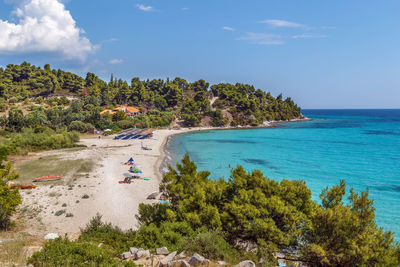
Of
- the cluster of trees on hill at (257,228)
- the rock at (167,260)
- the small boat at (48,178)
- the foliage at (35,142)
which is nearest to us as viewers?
the rock at (167,260)

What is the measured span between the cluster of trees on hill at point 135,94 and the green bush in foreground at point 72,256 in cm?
7866

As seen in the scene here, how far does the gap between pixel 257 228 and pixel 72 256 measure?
22.9 feet

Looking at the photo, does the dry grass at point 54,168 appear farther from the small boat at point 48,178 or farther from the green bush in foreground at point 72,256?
the green bush in foreground at point 72,256

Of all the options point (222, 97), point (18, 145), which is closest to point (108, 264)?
point (18, 145)

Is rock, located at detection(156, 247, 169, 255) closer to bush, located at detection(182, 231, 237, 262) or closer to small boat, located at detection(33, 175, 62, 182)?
bush, located at detection(182, 231, 237, 262)

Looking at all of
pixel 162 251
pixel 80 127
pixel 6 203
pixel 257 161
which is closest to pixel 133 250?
pixel 162 251

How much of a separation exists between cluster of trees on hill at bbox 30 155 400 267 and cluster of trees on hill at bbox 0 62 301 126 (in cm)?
7488

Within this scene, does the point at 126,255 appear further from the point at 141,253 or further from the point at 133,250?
the point at 141,253

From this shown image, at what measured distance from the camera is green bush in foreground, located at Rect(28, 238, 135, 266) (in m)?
6.68

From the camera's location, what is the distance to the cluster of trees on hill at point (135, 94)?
86562 mm

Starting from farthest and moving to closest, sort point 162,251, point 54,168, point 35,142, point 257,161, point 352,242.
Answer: point 35,142
point 257,161
point 54,168
point 162,251
point 352,242

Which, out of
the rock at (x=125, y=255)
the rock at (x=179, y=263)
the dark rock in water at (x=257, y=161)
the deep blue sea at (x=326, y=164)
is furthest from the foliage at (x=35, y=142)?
the rock at (x=179, y=263)

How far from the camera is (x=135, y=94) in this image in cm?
9938

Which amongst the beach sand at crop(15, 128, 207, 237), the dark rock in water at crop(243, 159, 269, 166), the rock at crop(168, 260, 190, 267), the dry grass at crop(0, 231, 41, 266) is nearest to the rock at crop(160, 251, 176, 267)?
the rock at crop(168, 260, 190, 267)
